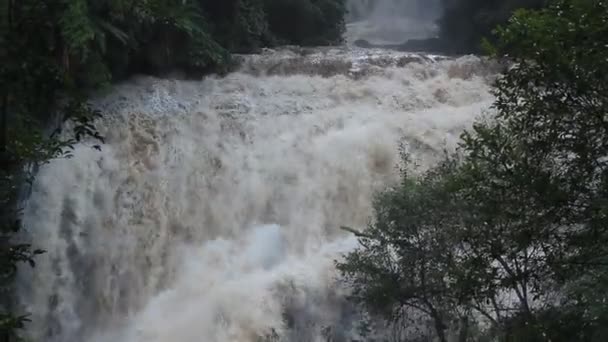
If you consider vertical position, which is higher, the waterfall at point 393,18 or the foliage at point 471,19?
the waterfall at point 393,18

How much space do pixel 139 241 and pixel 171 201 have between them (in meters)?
0.96

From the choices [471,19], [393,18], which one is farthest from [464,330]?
[393,18]

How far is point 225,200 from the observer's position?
39.2 feet

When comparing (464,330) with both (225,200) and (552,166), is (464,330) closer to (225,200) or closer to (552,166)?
(552,166)

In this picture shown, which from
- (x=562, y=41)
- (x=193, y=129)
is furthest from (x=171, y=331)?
(x=562, y=41)

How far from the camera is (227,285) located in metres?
10.5

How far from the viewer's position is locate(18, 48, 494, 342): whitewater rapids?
33.1ft

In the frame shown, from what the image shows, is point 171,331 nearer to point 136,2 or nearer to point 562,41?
point 136,2

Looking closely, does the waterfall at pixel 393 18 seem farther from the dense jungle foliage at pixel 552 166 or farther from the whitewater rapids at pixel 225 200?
the dense jungle foliage at pixel 552 166

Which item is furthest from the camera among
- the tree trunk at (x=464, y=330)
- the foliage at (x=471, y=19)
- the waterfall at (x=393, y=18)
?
the waterfall at (x=393, y=18)

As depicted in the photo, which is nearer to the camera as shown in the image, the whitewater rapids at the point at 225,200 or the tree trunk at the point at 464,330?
the tree trunk at the point at 464,330

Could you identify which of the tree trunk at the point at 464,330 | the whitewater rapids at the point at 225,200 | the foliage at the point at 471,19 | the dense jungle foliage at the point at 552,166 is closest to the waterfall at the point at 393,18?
the foliage at the point at 471,19

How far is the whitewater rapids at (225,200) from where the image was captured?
10.1m

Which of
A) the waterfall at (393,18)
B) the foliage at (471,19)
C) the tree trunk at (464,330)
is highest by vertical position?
the waterfall at (393,18)
